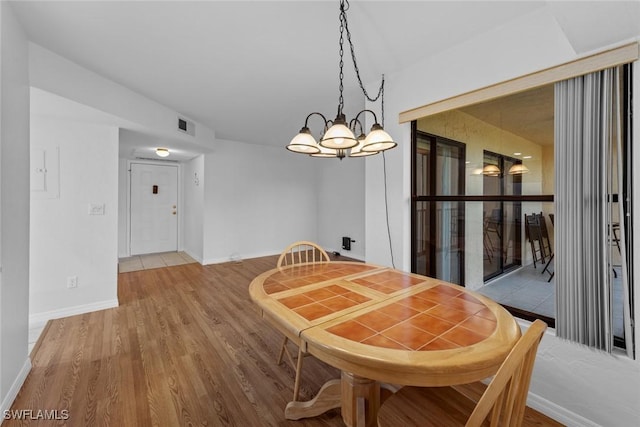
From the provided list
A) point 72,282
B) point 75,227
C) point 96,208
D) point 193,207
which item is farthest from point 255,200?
point 72,282

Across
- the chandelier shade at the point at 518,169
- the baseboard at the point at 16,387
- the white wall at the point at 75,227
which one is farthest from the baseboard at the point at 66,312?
the chandelier shade at the point at 518,169

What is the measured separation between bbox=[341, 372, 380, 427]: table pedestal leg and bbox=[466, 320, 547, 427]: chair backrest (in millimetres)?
590

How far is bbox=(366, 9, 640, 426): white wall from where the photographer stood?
4.66 feet

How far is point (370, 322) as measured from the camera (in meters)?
1.16

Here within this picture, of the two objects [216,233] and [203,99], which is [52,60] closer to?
[203,99]

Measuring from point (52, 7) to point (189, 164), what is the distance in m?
4.21

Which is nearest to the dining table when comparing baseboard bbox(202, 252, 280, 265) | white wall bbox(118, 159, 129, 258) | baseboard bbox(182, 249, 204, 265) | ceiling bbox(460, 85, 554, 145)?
ceiling bbox(460, 85, 554, 145)

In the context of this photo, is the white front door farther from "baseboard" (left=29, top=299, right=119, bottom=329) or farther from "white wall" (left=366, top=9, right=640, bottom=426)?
"white wall" (left=366, top=9, right=640, bottom=426)

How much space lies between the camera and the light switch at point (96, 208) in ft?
9.71

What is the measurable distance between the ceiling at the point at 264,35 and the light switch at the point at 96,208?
4.42 feet

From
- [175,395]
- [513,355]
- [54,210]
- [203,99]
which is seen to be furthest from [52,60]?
[513,355]

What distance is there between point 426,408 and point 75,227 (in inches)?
143

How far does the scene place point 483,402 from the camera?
2.39 ft

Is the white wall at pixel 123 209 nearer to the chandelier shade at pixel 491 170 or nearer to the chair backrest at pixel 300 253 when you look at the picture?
the chair backrest at pixel 300 253
